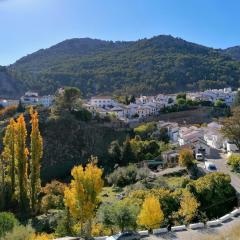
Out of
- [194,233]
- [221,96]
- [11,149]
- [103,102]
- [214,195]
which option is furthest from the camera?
[221,96]

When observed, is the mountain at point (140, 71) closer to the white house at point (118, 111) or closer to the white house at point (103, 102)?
the white house at point (103, 102)

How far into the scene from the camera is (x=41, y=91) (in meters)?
119

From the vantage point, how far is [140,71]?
129875mm

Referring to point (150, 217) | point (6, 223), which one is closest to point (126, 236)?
point (150, 217)

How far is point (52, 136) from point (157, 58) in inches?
3505

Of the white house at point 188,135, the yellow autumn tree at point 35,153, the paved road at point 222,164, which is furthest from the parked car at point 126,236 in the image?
the white house at point 188,135

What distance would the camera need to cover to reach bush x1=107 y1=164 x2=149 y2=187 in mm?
40906

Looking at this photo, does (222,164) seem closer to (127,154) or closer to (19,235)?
(127,154)

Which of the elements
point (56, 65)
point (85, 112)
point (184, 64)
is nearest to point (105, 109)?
point (85, 112)

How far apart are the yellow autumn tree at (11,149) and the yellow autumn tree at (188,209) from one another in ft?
50.6

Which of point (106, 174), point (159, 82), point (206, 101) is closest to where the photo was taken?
point (106, 174)

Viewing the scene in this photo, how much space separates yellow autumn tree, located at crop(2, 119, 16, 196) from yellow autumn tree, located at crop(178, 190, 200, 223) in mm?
15421

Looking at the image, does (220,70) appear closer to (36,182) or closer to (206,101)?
(206,101)

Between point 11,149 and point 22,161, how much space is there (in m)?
1.59
